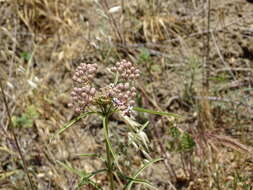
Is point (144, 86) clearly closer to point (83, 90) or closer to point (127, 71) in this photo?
point (127, 71)

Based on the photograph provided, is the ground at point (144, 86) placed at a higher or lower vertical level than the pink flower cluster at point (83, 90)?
lower

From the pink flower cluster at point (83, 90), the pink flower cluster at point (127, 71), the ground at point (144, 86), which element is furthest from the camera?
the ground at point (144, 86)

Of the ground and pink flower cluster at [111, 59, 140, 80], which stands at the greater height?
pink flower cluster at [111, 59, 140, 80]

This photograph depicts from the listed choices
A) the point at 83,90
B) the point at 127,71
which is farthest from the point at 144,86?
the point at 83,90

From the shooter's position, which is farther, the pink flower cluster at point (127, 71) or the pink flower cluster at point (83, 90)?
the pink flower cluster at point (127, 71)

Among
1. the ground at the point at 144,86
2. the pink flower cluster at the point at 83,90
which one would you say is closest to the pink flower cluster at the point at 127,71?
the pink flower cluster at the point at 83,90

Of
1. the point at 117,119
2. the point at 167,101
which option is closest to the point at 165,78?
the point at 167,101

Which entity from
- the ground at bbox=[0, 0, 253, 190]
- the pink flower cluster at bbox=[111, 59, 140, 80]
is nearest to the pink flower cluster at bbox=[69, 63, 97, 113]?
the pink flower cluster at bbox=[111, 59, 140, 80]

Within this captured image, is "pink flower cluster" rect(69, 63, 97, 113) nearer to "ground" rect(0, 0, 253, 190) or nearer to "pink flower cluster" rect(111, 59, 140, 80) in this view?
"pink flower cluster" rect(111, 59, 140, 80)

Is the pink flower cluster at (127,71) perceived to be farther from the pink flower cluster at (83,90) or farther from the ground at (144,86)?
the ground at (144,86)
